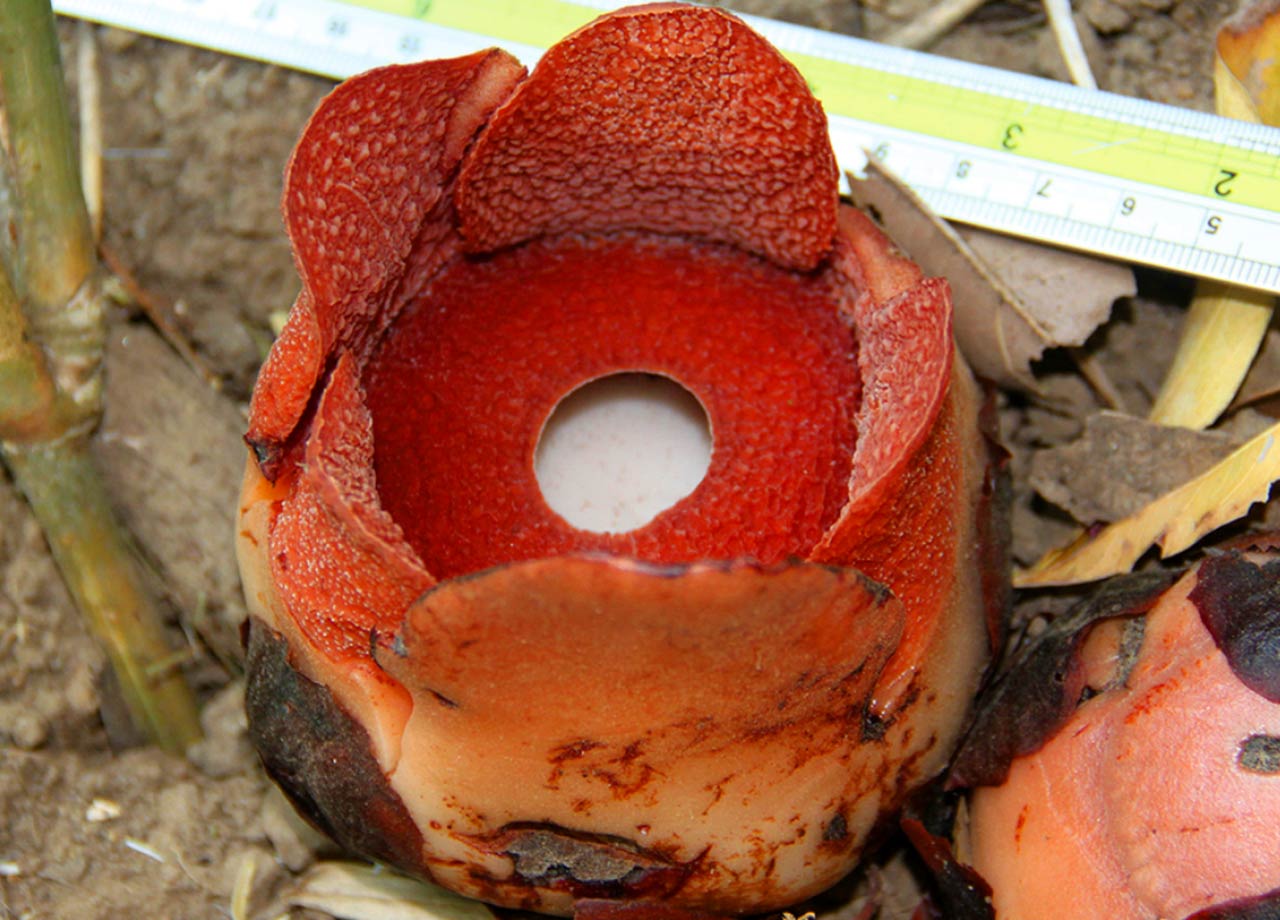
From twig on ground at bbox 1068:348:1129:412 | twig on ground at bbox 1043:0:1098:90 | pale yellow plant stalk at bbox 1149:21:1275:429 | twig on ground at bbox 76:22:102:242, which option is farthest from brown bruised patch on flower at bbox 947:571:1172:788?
twig on ground at bbox 76:22:102:242

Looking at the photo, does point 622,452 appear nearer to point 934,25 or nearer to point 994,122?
point 994,122

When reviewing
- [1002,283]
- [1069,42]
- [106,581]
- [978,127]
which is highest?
[1069,42]

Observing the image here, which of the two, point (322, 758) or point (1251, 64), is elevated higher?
point (1251, 64)

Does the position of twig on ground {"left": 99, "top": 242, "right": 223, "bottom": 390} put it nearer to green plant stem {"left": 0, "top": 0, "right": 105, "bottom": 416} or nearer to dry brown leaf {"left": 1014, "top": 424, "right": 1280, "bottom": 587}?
green plant stem {"left": 0, "top": 0, "right": 105, "bottom": 416}

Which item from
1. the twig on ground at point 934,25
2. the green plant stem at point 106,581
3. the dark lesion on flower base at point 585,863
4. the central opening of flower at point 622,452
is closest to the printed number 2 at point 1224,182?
the twig on ground at point 934,25

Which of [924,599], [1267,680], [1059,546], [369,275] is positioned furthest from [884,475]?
[1059,546]

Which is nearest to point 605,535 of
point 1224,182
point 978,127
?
point 978,127

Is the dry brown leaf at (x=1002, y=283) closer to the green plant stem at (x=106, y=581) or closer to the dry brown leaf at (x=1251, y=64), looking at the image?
the dry brown leaf at (x=1251, y=64)

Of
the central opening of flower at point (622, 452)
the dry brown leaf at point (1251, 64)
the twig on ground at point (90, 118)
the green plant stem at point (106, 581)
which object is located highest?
the dry brown leaf at point (1251, 64)

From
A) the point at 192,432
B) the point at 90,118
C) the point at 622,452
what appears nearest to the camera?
the point at 622,452
